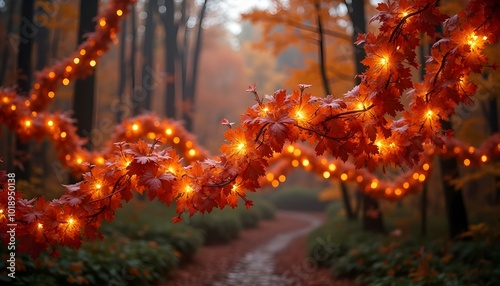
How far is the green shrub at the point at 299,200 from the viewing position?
25.5 m

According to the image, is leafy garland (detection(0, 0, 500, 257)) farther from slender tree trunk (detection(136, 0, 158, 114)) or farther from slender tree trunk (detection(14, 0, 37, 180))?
slender tree trunk (detection(136, 0, 158, 114))

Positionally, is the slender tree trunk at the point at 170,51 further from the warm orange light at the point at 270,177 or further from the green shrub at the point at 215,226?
the warm orange light at the point at 270,177

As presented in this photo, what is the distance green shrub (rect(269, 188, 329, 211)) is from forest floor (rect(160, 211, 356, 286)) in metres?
12.2

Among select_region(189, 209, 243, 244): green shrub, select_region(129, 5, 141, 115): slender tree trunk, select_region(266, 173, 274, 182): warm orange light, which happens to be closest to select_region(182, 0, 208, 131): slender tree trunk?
select_region(129, 5, 141, 115): slender tree trunk

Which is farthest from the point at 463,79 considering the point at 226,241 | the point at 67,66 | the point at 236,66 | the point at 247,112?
the point at 236,66

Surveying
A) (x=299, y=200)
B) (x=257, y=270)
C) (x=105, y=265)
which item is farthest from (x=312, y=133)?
(x=299, y=200)

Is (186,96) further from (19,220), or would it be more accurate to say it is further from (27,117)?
(19,220)

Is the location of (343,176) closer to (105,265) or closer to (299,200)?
(105,265)

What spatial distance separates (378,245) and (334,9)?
5988 mm

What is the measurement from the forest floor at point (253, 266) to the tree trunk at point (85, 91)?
11.1 ft

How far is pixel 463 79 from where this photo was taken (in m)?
2.78

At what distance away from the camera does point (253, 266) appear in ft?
28.9

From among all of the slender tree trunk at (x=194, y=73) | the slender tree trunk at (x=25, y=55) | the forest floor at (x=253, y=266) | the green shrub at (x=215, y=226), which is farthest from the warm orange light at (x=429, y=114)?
the slender tree trunk at (x=194, y=73)

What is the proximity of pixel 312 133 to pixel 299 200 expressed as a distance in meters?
23.7
